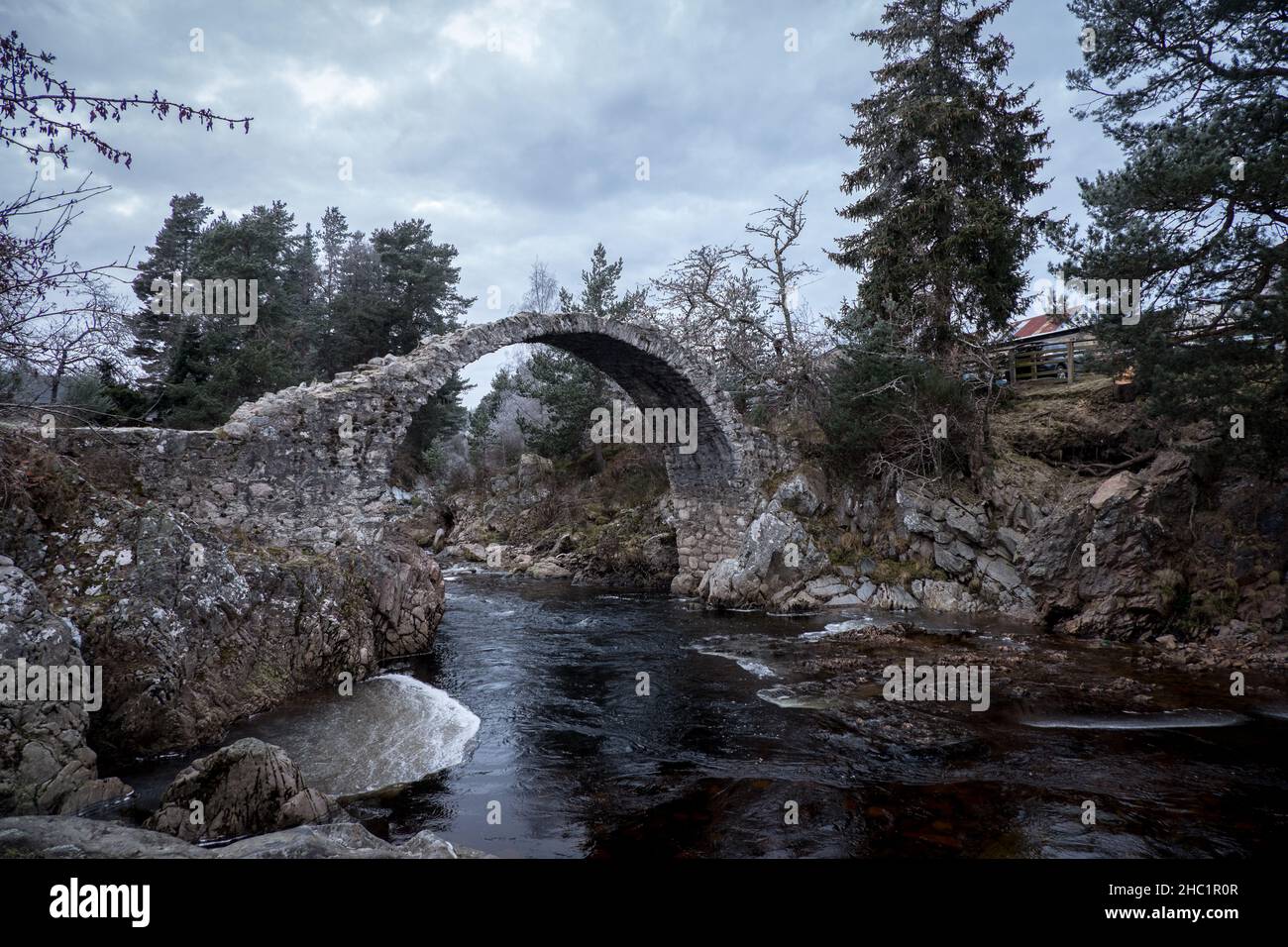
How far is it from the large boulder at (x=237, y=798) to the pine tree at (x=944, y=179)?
51.7ft

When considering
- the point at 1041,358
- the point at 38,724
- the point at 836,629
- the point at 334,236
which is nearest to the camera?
the point at 38,724

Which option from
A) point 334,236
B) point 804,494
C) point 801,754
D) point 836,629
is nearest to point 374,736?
point 801,754

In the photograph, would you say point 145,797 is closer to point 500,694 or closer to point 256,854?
point 256,854

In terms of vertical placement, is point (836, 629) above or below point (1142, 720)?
below

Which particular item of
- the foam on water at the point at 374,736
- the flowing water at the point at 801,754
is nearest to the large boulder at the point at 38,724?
the flowing water at the point at 801,754

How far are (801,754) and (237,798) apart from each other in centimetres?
469

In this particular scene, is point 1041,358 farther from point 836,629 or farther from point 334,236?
point 334,236

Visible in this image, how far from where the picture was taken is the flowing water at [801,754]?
484 cm

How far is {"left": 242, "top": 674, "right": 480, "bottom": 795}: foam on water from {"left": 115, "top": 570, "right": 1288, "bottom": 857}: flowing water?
0.10 ft

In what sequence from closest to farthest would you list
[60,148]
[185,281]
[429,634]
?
[60,148] → [429,634] → [185,281]

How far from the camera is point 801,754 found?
643cm
